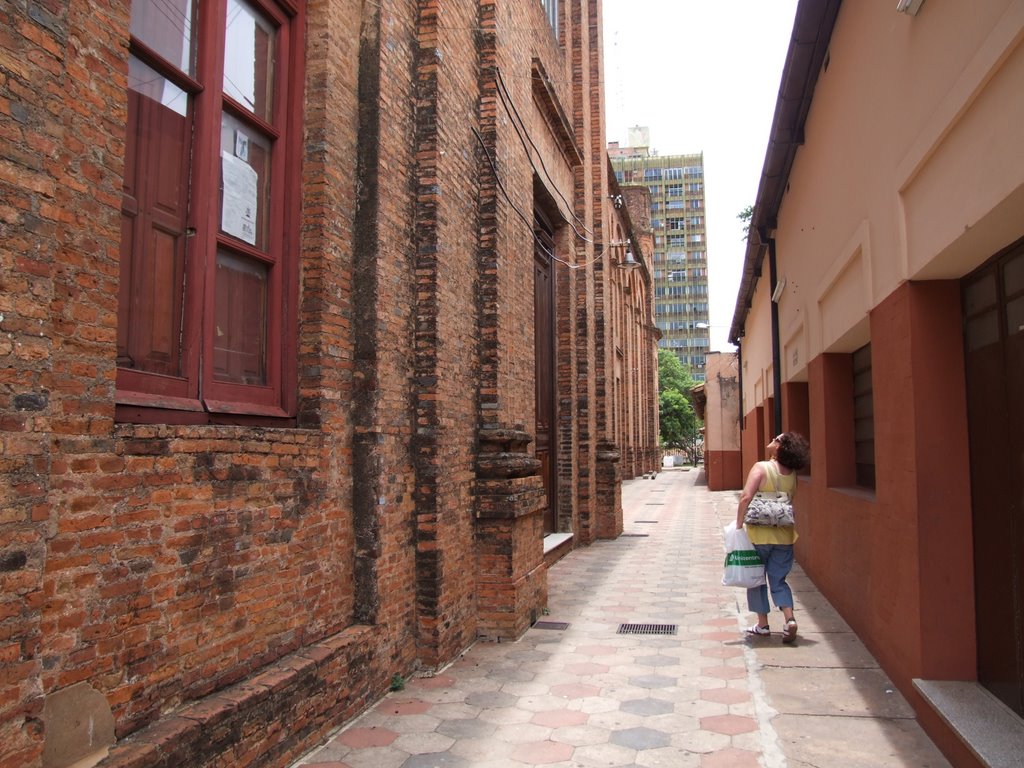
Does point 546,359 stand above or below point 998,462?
above

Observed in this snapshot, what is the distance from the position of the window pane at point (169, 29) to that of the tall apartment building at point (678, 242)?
102 meters

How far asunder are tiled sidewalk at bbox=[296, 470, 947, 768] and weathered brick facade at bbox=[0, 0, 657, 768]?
321 millimetres

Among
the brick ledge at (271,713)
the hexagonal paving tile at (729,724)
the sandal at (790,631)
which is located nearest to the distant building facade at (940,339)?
the sandal at (790,631)

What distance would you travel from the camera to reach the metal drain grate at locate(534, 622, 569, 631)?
6.72m

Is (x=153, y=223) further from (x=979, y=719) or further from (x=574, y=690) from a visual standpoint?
(x=979, y=719)

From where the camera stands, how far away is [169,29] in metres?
3.52

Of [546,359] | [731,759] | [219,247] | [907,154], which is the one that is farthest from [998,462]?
[546,359]

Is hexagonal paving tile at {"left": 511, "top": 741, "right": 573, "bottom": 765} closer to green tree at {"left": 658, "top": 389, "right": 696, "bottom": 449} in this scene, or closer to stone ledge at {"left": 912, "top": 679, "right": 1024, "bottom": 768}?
stone ledge at {"left": 912, "top": 679, "right": 1024, "bottom": 768}

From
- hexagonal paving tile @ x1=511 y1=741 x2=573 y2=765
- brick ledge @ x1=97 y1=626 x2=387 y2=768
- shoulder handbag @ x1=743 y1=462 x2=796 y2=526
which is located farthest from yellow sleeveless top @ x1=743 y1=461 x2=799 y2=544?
brick ledge @ x1=97 y1=626 x2=387 y2=768

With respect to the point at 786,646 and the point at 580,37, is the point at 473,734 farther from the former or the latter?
the point at 580,37

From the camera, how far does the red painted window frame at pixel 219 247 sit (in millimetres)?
3387

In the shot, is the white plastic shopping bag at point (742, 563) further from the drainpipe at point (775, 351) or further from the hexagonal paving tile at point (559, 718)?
the drainpipe at point (775, 351)

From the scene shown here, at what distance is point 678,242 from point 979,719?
106754 millimetres

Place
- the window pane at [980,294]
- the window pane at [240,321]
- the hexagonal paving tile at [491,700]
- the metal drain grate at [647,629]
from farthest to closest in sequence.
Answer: the metal drain grate at [647,629] → the hexagonal paving tile at [491,700] → the window pane at [240,321] → the window pane at [980,294]
